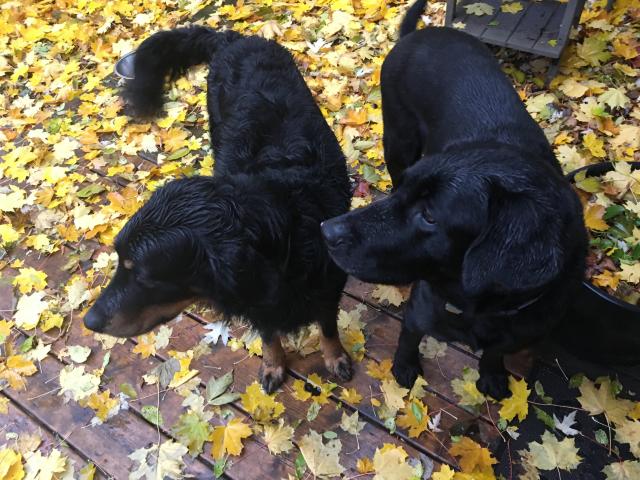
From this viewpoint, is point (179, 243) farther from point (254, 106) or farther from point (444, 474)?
point (444, 474)

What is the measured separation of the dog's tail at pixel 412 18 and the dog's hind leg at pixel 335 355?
1.91 metres

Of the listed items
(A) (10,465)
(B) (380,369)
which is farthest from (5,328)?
(B) (380,369)

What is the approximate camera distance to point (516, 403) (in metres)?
2.54

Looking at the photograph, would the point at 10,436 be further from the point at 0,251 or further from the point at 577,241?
the point at 577,241

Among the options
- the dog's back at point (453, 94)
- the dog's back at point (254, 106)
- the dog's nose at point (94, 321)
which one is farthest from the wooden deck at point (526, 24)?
the dog's nose at point (94, 321)

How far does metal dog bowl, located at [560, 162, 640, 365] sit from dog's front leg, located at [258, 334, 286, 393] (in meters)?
1.47

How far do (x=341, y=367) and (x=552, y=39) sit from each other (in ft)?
9.84

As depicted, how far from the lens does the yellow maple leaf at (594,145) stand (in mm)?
3359

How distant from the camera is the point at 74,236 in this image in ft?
11.8

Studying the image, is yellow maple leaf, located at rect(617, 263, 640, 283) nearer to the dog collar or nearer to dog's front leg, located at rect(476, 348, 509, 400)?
dog's front leg, located at rect(476, 348, 509, 400)

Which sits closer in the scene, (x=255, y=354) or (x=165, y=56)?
(x=255, y=354)

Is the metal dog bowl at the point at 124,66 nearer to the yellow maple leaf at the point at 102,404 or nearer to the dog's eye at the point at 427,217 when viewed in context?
the yellow maple leaf at the point at 102,404

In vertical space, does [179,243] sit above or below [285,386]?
above

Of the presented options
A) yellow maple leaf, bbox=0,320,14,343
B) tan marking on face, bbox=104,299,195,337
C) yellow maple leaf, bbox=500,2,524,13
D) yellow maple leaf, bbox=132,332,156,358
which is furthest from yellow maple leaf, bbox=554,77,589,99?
yellow maple leaf, bbox=0,320,14,343
